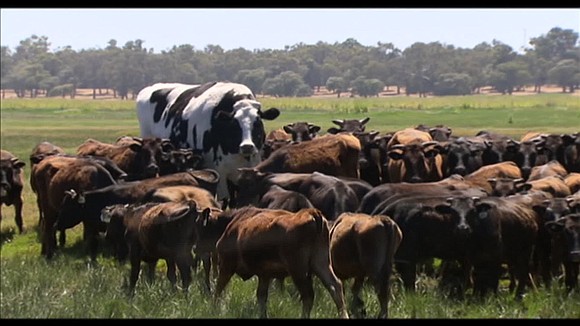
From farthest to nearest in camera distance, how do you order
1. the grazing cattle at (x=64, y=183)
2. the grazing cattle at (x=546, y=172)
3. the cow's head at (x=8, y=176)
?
the cow's head at (x=8, y=176) < the grazing cattle at (x=546, y=172) < the grazing cattle at (x=64, y=183)

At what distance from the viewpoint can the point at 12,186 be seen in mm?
18328

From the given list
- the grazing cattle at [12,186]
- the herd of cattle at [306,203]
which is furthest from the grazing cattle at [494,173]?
the grazing cattle at [12,186]

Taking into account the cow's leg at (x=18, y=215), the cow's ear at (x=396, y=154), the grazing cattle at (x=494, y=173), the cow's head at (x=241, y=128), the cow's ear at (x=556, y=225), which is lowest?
the cow's leg at (x=18, y=215)

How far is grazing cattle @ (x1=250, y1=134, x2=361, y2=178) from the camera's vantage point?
16344 mm

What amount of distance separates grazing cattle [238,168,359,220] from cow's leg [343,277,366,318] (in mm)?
2516

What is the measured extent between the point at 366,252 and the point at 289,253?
969mm

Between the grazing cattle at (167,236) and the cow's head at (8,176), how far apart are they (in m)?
7.05

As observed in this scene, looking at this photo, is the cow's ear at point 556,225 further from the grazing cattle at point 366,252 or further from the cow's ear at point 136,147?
the cow's ear at point 136,147

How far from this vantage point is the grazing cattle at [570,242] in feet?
35.7

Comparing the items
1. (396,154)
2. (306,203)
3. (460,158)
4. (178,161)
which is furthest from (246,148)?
(306,203)

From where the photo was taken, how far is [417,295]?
10.1 meters

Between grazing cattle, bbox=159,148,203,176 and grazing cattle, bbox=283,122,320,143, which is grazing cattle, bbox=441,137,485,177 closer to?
grazing cattle, bbox=283,122,320,143
